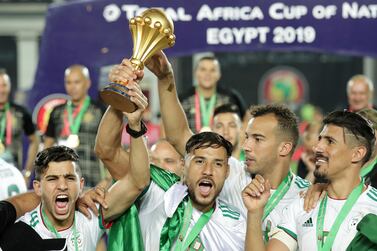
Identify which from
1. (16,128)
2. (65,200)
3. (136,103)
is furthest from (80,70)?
(136,103)

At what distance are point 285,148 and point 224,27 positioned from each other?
14.8 feet

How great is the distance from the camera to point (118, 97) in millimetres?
5195

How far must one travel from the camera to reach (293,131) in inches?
239

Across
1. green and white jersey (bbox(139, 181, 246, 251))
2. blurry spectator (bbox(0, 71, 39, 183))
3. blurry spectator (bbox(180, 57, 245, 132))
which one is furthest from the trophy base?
blurry spectator (bbox(0, 71, 39, 183))

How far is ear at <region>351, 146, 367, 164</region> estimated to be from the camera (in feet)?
17.7

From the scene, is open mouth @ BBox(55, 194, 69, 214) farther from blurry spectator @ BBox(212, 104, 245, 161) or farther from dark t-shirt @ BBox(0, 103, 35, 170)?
dark t-shirt @ BBox(0, 103, 35, 170)

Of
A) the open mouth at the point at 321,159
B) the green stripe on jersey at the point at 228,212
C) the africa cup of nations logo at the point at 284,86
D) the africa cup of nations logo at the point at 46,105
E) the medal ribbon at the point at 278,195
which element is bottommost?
the green stripe on jersey at the point at 228,212

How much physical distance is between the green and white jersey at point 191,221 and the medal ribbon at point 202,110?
173 inches

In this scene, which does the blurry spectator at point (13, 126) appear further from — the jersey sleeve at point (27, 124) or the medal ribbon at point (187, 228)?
the medal ribbon at point (187, 228)

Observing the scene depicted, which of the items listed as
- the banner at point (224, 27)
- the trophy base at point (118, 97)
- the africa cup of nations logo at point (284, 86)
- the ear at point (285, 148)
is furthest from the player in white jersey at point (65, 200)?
the africa cup of nations logo at point (284, 86)

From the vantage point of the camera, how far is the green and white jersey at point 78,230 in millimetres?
5641

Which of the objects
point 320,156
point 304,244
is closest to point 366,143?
point 320,156

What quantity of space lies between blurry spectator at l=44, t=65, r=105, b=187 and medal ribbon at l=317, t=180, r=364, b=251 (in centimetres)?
494

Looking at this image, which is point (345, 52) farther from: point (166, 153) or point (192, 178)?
point (192, 178)
